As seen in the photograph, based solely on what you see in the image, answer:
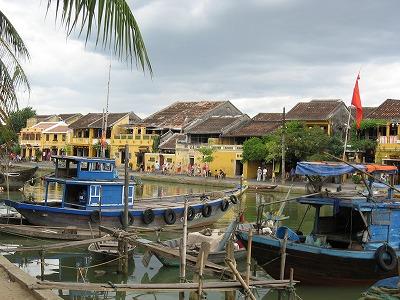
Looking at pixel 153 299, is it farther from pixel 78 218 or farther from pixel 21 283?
pixel 78 218

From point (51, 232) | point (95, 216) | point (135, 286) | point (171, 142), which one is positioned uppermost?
point (171, 142)

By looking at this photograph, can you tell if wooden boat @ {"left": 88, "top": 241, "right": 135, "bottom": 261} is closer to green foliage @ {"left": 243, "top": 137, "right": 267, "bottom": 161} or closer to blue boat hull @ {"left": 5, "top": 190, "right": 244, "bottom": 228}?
blue boat hull @ {"left": 5, "top": 190, "right": 244, "bottom": 228}

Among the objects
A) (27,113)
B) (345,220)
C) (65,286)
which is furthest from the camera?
(27,113)

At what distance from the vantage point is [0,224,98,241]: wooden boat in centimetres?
1644

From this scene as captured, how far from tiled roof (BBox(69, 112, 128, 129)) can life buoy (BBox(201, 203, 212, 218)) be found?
3571 centimetres

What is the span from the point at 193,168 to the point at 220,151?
314 cm

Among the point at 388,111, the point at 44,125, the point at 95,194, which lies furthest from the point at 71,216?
the point at 44,125

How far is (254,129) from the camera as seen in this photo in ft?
146

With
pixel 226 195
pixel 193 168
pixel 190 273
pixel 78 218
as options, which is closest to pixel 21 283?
pixel 190 273

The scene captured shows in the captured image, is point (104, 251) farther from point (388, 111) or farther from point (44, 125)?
point (44, 125)

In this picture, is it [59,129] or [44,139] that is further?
[44,139]

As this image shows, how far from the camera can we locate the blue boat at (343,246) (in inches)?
474

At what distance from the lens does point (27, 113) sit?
72.2 m

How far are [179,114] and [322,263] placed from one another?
44.4 meters
